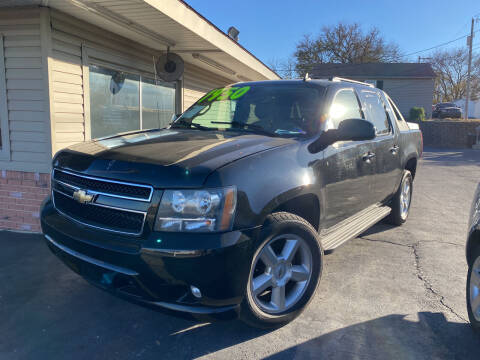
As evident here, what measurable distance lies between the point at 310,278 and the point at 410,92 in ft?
129

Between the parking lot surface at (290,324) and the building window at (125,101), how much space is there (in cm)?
237

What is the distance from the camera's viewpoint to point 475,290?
2.74 metres

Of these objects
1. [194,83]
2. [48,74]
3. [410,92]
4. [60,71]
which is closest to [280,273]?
[48,74]

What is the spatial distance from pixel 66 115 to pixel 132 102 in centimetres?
174

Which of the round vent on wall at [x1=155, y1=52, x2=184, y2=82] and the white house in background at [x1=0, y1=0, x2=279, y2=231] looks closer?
the white house in background at [x1=0, y1=0, x2=279, y2=231]

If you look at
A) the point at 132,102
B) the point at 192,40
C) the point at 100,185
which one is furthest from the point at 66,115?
the point at 100,185

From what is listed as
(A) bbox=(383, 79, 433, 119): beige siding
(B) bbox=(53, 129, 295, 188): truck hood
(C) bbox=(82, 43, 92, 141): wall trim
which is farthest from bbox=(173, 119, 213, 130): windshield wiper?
(A) bbox=(383, 79, 433, 119): beige siding

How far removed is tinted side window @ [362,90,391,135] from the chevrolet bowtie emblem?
3.23 m

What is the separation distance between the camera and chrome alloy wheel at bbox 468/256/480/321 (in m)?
2.70

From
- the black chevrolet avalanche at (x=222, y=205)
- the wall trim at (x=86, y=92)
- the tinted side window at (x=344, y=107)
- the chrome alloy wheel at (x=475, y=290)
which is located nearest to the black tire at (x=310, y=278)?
the black chevrolet avalanche at (x=222, y=205)

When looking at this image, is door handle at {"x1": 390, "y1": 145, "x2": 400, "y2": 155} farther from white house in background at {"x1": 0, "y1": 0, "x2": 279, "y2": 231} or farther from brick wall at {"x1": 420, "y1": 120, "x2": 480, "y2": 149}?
brick wall at {"x1": 420, "y1": 120, "x2": 480, "y2": 149}

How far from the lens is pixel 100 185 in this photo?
248 centimetres

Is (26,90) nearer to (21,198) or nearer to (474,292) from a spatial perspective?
(21,198)

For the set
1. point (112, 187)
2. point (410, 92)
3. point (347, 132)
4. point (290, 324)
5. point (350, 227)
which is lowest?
point (290, 324)
